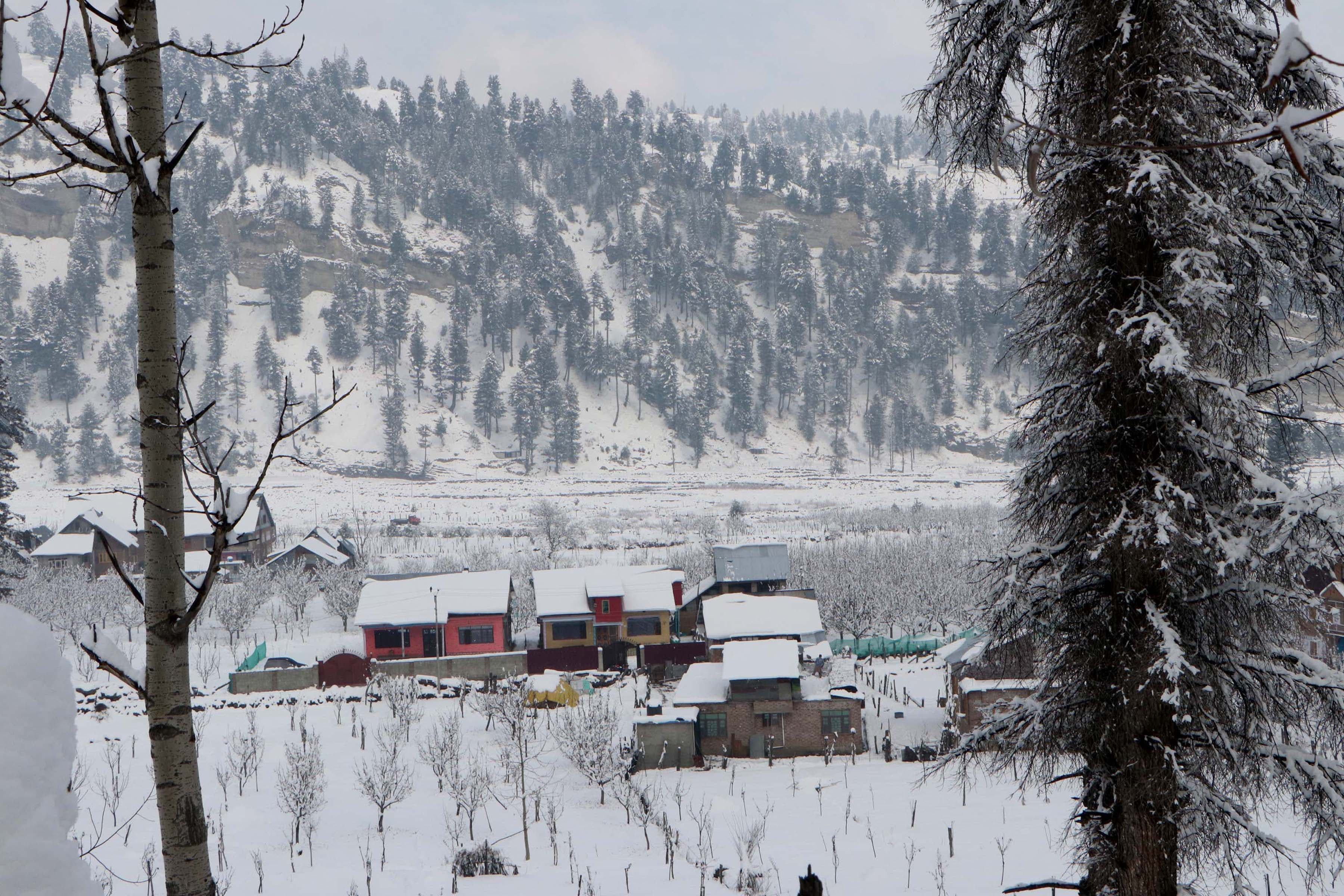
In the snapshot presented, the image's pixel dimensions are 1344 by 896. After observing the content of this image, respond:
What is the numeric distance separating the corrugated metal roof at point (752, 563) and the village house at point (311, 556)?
26.2 m

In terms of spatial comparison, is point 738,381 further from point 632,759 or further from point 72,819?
point 72,819

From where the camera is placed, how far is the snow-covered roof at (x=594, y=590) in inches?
1697

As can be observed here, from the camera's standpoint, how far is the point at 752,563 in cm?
4659

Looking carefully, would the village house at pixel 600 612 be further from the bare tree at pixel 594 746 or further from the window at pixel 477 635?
the bare tree at pixel 594 746

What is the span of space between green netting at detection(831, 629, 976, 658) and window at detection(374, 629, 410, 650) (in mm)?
21512

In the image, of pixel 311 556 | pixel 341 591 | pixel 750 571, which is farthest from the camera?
pixel 311 556

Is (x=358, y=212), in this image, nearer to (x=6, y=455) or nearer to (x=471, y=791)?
(x=6, y=455)

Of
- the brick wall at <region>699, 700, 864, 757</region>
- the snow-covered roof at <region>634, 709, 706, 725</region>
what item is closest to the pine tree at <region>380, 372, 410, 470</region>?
the snow-covered roof at <region>634, 709, 706, 725</region>

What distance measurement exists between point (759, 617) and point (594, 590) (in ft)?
27.9

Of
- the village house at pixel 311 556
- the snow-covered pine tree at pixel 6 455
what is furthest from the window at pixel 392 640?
the village house at pixel 311 556

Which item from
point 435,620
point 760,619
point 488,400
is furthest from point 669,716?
point 488,400

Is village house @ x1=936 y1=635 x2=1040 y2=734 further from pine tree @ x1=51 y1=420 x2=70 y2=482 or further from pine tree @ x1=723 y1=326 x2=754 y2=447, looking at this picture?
pine tree @ x1=51 y1=420 x2=70 y2=482

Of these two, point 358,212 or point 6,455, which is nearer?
point 6,455

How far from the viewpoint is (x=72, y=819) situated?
1.76 meters
